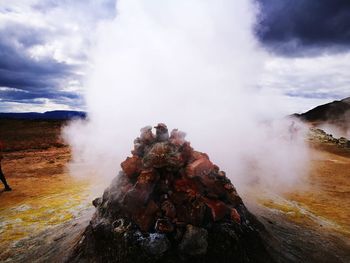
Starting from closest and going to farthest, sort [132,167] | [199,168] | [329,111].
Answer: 1. [199,168]
2. [132,167]
3. [329,111]

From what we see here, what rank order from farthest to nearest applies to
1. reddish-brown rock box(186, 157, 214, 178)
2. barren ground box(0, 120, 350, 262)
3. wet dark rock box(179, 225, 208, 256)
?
barren ground box(0, 120, 350, 262)
reddish-brown rock box(186, 157, 214, 178)
wet dark rock box(179, 225, 208, 256)

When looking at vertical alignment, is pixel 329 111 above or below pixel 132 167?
above

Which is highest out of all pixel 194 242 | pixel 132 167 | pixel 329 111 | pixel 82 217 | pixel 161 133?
pixel 329 111

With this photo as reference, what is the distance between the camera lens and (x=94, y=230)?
5.31 m

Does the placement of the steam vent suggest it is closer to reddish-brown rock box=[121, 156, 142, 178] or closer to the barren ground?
reddish-brown rock box=[121, 156, 142, 178]

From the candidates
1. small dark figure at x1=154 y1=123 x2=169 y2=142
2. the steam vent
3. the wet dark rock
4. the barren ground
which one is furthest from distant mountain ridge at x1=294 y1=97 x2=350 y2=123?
the wet dark rock

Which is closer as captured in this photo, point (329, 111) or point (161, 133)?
point (161, 133)

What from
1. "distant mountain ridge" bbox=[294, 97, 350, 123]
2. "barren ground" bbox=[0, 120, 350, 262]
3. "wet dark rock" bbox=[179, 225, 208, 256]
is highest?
"distant mountain ridge" bbox=[294, 97, 350, 123]

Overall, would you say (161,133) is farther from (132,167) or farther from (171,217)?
(171,217)

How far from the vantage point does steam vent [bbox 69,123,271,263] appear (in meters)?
4.70

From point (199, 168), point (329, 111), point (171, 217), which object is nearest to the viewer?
point (171, 217)

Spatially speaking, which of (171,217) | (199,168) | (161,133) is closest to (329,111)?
(161,133)

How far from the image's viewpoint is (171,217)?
194 inches

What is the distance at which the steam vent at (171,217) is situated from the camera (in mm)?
4699
